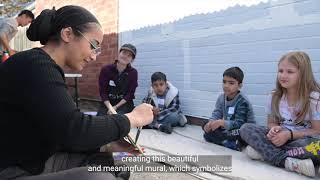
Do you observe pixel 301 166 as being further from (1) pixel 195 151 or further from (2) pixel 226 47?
(2) pixel 226 47

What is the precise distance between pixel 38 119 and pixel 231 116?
3.33 meters

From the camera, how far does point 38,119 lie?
5.31ft

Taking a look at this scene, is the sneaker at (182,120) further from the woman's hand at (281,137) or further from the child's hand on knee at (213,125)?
the woman's hand at (281,137)

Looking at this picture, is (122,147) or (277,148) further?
(277,148)

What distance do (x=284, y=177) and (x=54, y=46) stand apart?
2451 mm

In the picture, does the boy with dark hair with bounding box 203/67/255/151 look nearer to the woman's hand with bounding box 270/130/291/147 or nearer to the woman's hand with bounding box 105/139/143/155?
the woman's hand with bounding box 270/130/291/147

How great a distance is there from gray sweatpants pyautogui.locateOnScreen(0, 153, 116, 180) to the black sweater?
0.14 ft

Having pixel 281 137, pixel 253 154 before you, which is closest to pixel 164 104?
pixel 253 154

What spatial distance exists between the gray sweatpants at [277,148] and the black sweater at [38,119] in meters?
2.33

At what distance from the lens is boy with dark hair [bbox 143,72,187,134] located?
223 inches

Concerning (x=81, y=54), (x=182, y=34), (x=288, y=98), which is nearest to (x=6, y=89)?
(x=81, y=54)

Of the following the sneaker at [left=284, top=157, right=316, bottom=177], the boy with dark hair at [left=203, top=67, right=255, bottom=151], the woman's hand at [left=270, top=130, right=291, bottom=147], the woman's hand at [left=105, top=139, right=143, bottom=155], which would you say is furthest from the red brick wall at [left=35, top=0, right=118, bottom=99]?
the woman's hand at [left=105, top=139, right=143, bottom=155]

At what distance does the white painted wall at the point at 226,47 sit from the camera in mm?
4555

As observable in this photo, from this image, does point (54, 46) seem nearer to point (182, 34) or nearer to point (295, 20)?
point (295, 20)
